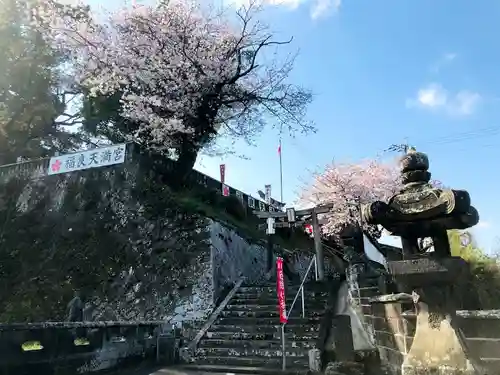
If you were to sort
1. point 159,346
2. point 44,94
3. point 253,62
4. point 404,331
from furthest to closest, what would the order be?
point 44,94 → point 253,62 → point 159,346 → point 404,331

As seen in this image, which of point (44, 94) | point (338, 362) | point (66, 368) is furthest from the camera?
point (44, 94)

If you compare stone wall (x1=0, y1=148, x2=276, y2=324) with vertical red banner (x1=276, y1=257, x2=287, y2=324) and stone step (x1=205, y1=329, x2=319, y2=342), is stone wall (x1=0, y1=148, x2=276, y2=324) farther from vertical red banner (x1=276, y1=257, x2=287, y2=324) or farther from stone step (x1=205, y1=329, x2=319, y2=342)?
vertical red banner (x1=276, y1=257, x2=287, y2=324)

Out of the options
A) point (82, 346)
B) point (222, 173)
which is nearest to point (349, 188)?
point (222, 173)

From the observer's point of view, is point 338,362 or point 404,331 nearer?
point 404,331

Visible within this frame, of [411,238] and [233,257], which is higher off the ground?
[233,257]

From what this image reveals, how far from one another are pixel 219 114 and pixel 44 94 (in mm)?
10015

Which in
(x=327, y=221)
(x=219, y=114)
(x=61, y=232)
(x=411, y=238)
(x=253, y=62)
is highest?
(x=253, y=62)

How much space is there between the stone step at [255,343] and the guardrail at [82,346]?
3.38 ft

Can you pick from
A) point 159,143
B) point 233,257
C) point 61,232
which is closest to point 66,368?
point 233,257

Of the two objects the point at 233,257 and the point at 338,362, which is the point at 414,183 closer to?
the point at 338,362

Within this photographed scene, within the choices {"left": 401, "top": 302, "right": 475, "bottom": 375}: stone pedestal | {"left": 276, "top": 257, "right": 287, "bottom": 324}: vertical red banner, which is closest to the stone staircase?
{"left": 276, "top": 257, "right": 287, "bottom": 324}: vertical red banner

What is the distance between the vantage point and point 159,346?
35.9 feet

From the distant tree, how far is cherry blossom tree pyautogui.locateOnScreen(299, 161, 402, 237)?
16193 mm

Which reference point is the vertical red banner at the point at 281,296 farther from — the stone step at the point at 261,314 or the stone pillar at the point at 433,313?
the stone pillar at the point at 433,313
